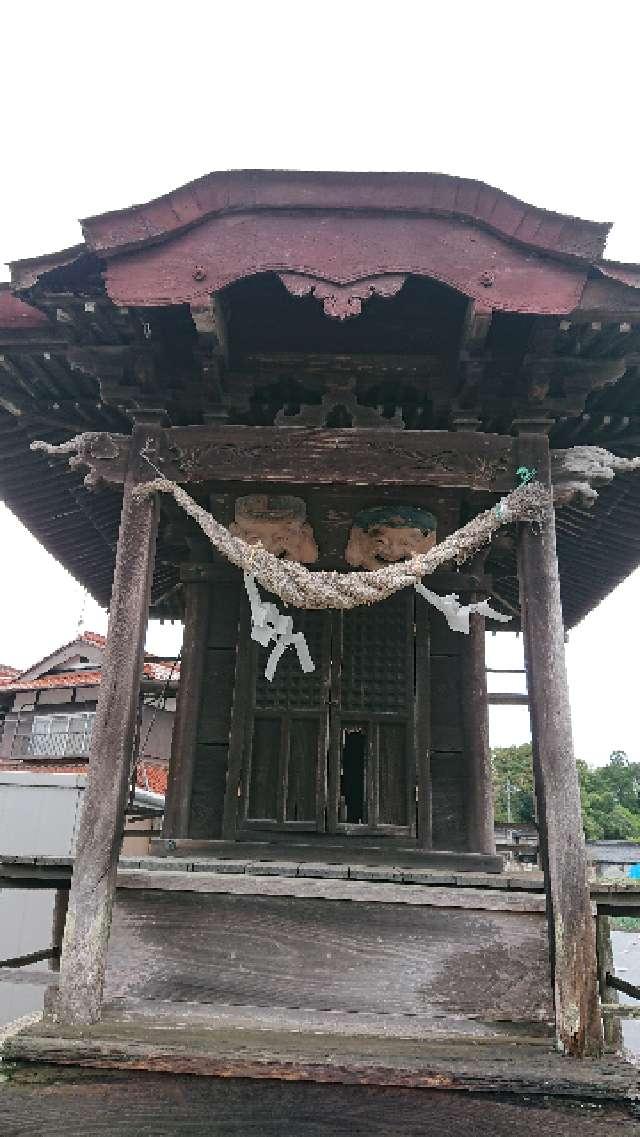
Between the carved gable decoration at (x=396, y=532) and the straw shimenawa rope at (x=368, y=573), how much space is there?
1.00 metres

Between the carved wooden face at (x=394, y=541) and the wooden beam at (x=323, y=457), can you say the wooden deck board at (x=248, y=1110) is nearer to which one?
the wooden beam at (x=323, y=457)

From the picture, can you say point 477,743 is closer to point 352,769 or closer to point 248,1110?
point 352,769

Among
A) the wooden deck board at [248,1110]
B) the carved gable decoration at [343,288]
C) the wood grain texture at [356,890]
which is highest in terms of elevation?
the carved gable decoration at [343,288]

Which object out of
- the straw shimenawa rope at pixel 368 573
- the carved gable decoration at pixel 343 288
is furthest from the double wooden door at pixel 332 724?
the carved gable decoration at pixel 343 288

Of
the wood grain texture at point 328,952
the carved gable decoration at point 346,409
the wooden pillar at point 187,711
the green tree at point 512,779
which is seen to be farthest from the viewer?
the green tree at point 512,779

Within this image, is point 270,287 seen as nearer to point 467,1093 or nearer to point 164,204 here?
point 164,204

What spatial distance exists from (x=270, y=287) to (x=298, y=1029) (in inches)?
177

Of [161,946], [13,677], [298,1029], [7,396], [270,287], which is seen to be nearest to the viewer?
[298,1029]

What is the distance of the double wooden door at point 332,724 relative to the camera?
5996mm

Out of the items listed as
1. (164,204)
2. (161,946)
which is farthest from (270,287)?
(161,946)

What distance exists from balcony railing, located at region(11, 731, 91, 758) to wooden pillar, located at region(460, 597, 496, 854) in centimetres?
2069

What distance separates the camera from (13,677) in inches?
1163

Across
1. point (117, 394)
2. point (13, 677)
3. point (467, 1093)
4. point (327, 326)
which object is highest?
point (13, 677)

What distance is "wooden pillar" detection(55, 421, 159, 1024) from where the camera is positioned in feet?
13.0
